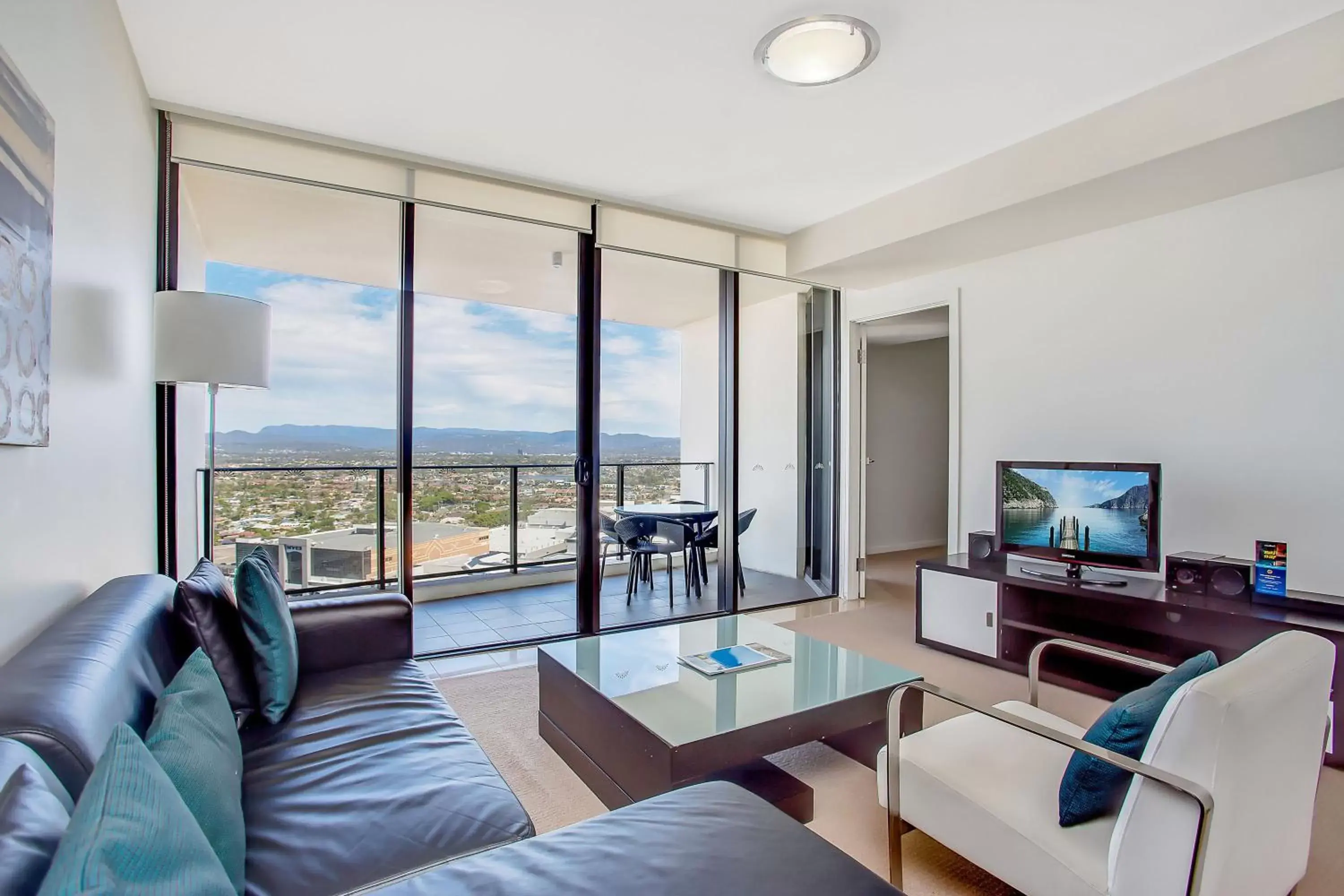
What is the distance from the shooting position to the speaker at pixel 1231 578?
113 inches

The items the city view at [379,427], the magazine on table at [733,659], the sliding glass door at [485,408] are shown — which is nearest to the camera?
the magazine on table at [733,659]

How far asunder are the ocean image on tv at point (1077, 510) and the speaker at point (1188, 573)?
0.14 metres

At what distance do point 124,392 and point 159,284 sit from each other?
0.88 meters

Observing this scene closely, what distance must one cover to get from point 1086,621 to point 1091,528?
488 mm

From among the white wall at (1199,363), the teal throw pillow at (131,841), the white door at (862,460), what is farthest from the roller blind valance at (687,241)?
the teal throw pillow at (131,841)

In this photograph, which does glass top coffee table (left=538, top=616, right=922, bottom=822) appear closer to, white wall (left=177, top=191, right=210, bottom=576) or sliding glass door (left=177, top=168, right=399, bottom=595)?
sliding glass door (left=177, top=168, right=399, bottom=595)

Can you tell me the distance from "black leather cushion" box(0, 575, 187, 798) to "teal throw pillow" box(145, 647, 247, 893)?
7cm

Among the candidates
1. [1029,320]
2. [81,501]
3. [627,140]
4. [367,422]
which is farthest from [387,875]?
A: [1029,320]

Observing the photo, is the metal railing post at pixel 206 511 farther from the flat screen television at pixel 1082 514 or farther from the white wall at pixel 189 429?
the flat screen television at pixel 1082 514

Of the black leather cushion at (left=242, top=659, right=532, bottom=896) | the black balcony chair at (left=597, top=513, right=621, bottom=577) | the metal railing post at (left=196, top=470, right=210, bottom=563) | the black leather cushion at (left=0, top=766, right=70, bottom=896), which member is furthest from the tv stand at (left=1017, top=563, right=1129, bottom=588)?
the metal railing post at (left=196, top=470, right=210, bottom=563)

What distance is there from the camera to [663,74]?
2719 mm

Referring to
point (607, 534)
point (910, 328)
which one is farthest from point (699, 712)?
point (910, 328)

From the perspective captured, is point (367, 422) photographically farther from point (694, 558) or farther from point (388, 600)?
point (694, 558)

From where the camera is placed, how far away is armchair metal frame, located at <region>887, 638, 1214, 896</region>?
123 cm
